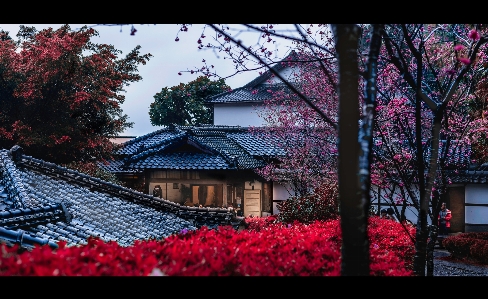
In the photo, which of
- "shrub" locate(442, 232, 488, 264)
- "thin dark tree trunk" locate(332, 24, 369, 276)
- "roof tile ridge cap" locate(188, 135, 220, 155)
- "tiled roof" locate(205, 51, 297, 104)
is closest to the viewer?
"thin dark tree trunk" locate(332, 24, 369, 276)

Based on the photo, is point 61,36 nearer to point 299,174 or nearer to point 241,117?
point 299,174

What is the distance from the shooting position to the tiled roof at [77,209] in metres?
7.09

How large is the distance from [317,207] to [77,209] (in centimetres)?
522

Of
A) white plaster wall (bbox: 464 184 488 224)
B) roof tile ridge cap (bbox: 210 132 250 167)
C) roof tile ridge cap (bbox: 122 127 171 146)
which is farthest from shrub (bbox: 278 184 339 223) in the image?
roof tile ridge cap (bbox: 122 127 171 146)

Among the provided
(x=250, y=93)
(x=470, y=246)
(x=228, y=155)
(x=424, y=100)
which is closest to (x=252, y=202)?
(x=228, y=155)

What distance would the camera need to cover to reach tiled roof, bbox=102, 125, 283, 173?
17188 mm

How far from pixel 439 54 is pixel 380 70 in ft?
6.93

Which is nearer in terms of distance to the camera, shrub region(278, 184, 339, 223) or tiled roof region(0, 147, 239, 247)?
tiled roof region(0, 147, 239, 247)

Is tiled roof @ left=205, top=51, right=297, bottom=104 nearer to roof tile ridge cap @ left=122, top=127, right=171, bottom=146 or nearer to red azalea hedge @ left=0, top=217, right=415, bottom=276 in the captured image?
roof tile ridge cap @ left=122, top=127, right=171, bottom=146

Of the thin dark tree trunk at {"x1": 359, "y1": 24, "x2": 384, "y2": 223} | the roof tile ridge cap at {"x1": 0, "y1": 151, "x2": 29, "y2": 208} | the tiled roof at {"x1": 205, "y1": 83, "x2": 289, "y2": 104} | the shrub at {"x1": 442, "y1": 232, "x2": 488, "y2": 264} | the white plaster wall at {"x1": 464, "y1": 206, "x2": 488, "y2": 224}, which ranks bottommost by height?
the shrub at {"x1": 442, "y1": 232, "x2": 488, "y2": 264}

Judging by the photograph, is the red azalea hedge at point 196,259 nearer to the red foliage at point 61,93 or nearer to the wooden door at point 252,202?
the red foliage at point 61,93

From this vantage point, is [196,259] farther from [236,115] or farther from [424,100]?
[236,115]

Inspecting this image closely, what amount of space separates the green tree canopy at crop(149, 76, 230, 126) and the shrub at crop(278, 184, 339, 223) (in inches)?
161
